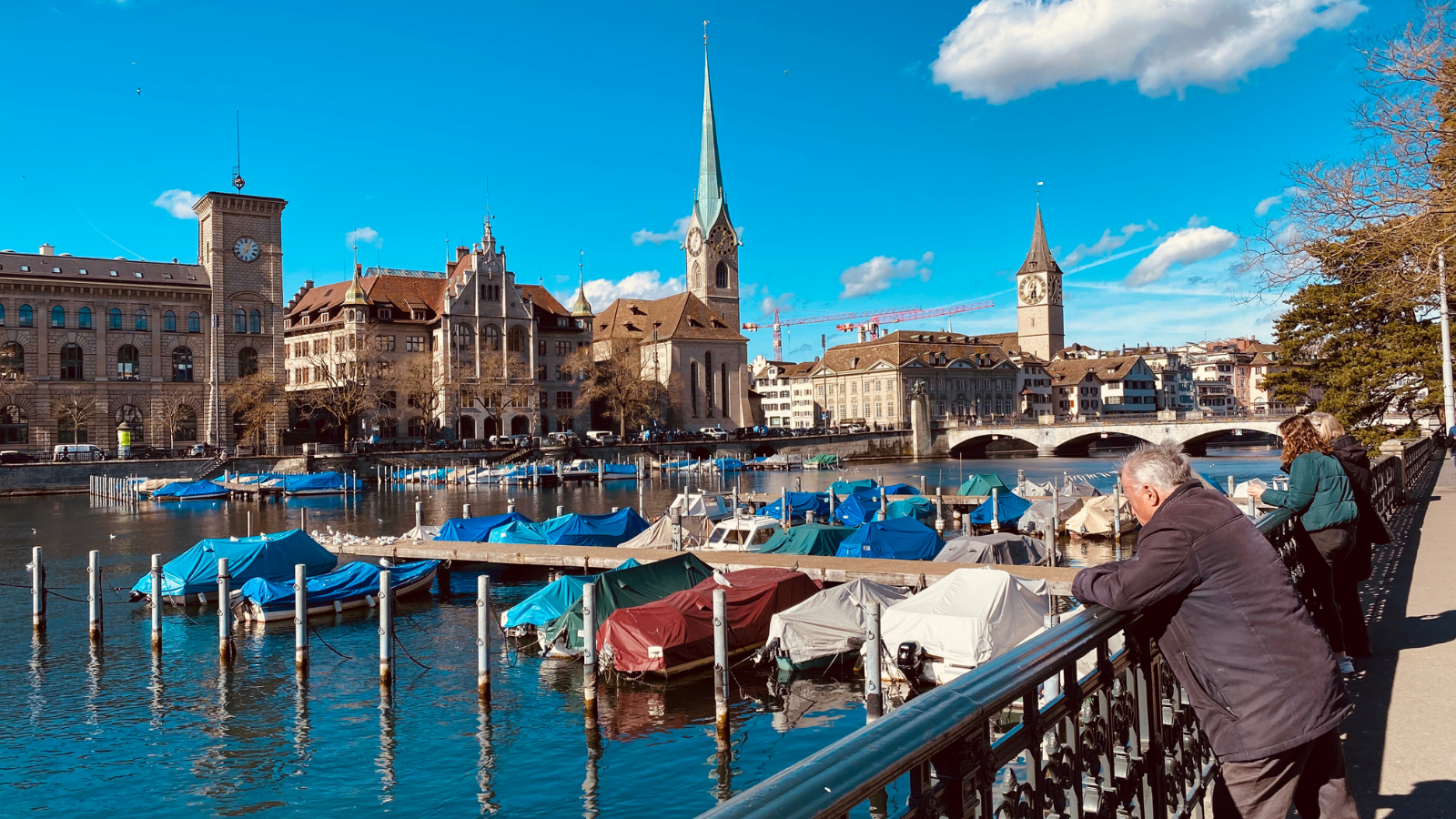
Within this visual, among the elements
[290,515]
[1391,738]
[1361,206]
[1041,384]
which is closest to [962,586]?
[1361,206]

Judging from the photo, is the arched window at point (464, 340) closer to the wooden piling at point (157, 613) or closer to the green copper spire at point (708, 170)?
the green copper spire at point (708, 170)

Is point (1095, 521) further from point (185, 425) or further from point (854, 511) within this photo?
point (185, 425)

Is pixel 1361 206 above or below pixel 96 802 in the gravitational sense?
above

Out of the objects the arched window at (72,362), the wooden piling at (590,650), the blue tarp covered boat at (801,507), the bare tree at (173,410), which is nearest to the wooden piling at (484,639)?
the wooden piling at (590,650)

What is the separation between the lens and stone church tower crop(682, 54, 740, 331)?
145m

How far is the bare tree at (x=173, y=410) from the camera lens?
8638 cm

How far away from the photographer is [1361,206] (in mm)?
12133

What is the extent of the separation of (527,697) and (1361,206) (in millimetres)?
16208

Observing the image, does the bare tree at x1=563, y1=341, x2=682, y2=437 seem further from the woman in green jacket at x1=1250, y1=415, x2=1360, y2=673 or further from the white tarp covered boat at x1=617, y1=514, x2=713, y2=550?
the woman in green jacket at x1=1250, y1=415, x2=1360, y2=673

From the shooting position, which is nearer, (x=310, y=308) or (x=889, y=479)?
(x=889, y=479)

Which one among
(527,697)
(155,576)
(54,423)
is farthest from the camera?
(54,423)

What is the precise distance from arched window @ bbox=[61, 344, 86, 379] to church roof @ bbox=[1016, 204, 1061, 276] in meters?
152

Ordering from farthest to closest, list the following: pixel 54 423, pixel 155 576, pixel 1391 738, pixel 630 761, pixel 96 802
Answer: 1. pixel 54 423
2. pixel 155 576
3. pixel 630 761
4. pixel 96 802
5. pixel 1391 738

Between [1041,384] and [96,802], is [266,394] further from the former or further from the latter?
[1041,384]
